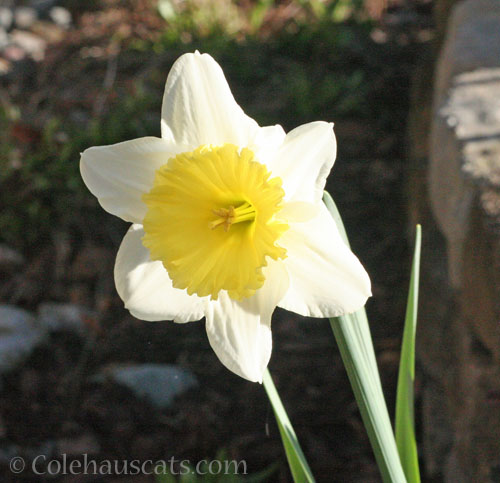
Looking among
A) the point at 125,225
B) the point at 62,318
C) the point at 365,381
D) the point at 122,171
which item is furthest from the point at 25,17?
the point at 365,381

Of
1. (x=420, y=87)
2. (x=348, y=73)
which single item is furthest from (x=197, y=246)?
(x=348, y=73)

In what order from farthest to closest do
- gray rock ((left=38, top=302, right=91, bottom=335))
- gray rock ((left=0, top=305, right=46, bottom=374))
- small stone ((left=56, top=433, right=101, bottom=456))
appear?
gray rock ((left=38, top=302, right=91, bottom=335))
gray rock ((left=0, top=305, right=46, bottom=374))
small stone ((left=56, top=433, right=101, bottom=456))

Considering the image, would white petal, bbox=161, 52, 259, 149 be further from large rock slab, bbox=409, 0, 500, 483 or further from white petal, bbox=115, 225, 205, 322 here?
large rock slab, bbox=409, 0, 500, 483

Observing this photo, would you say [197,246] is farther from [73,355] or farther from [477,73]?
[73,355]

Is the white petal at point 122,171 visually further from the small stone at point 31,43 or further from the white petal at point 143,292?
the small stone at point 31,43

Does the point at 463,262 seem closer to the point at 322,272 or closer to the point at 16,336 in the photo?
the point at 322,272

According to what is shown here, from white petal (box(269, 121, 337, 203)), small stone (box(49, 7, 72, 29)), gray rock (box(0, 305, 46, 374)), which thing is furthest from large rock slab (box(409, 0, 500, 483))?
small stone (box(49, 7, 72, 29))

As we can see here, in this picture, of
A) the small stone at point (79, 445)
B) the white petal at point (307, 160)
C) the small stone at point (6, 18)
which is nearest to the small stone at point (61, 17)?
the small stone at point (6, 18)
